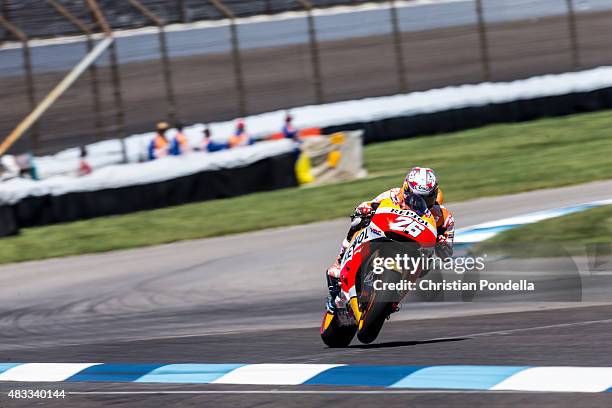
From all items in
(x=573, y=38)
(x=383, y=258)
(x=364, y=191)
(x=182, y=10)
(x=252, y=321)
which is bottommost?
(x=252, y=321)

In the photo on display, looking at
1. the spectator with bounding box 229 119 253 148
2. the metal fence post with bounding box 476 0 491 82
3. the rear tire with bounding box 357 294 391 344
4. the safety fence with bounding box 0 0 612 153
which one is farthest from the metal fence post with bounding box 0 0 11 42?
the rear tire with bounding box 357 294 391 344

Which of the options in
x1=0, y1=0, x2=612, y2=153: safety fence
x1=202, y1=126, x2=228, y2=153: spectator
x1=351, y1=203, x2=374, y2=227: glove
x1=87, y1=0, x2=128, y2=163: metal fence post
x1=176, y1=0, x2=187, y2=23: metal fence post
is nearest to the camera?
x1=351, y1=203, x2=374, y2=227: glove

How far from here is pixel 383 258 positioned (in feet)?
26.5

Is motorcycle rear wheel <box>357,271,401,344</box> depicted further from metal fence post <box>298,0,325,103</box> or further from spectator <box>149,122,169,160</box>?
metal fence post <box>298,0,325,103</box>

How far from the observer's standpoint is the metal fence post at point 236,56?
98.3 ft

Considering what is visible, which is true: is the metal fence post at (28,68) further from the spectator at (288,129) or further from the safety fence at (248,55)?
the spectator at (288,129)

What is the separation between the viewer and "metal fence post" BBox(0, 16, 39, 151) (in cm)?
2545

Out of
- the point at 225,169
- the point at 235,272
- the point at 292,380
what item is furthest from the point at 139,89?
the point at 292,380

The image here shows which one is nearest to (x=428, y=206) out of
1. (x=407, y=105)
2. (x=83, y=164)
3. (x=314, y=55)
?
(x=83, y=164)

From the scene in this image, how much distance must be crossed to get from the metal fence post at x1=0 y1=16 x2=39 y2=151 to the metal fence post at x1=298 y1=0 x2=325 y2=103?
8098 mm

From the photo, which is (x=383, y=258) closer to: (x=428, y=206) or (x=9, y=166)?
(x=428, y=206)

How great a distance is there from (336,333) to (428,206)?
51.5 inches

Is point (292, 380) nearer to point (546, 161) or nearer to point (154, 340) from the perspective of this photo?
point (154, 340)

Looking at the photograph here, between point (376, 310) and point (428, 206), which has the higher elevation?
point (428, 206)
